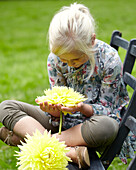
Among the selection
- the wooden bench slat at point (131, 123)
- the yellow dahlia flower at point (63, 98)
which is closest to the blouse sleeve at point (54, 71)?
the yellow dahlia flower at point (63, 98)

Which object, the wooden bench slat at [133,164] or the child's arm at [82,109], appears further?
the child's arm at [82,109]

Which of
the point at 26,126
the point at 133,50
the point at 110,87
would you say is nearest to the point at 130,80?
the point at 110,87

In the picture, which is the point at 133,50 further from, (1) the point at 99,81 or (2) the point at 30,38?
(2) the point at 30,38

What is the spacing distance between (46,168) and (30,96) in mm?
2589

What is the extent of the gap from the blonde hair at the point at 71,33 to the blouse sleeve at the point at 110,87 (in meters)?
0.19

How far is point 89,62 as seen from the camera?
2.30 metres

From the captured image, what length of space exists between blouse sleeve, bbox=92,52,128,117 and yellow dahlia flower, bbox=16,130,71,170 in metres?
0.53

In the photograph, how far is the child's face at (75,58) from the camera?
2055 mm

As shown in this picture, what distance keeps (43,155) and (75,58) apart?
73cm

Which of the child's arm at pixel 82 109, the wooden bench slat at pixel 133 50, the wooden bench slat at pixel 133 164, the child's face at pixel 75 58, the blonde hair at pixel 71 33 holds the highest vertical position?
the blonde hair at pixel 71 33

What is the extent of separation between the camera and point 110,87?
2.20 metres

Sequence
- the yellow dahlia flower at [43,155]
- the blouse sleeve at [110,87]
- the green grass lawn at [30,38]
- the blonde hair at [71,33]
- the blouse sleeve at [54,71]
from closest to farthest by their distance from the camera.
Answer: the yellow dahlia flower at [43,155] < the blonde hair at [71,33] < the blouse sleeve at [110,87] < the blouse sleeve at [54,71] < the green grass lawn at [30,38]

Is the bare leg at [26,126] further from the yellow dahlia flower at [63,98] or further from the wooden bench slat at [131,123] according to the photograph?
the wooden bench slat at [131,123]

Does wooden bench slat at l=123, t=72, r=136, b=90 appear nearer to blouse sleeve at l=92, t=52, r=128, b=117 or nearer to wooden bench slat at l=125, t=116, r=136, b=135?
blouse sleeve at l=92, t=52, r=128, b=117
